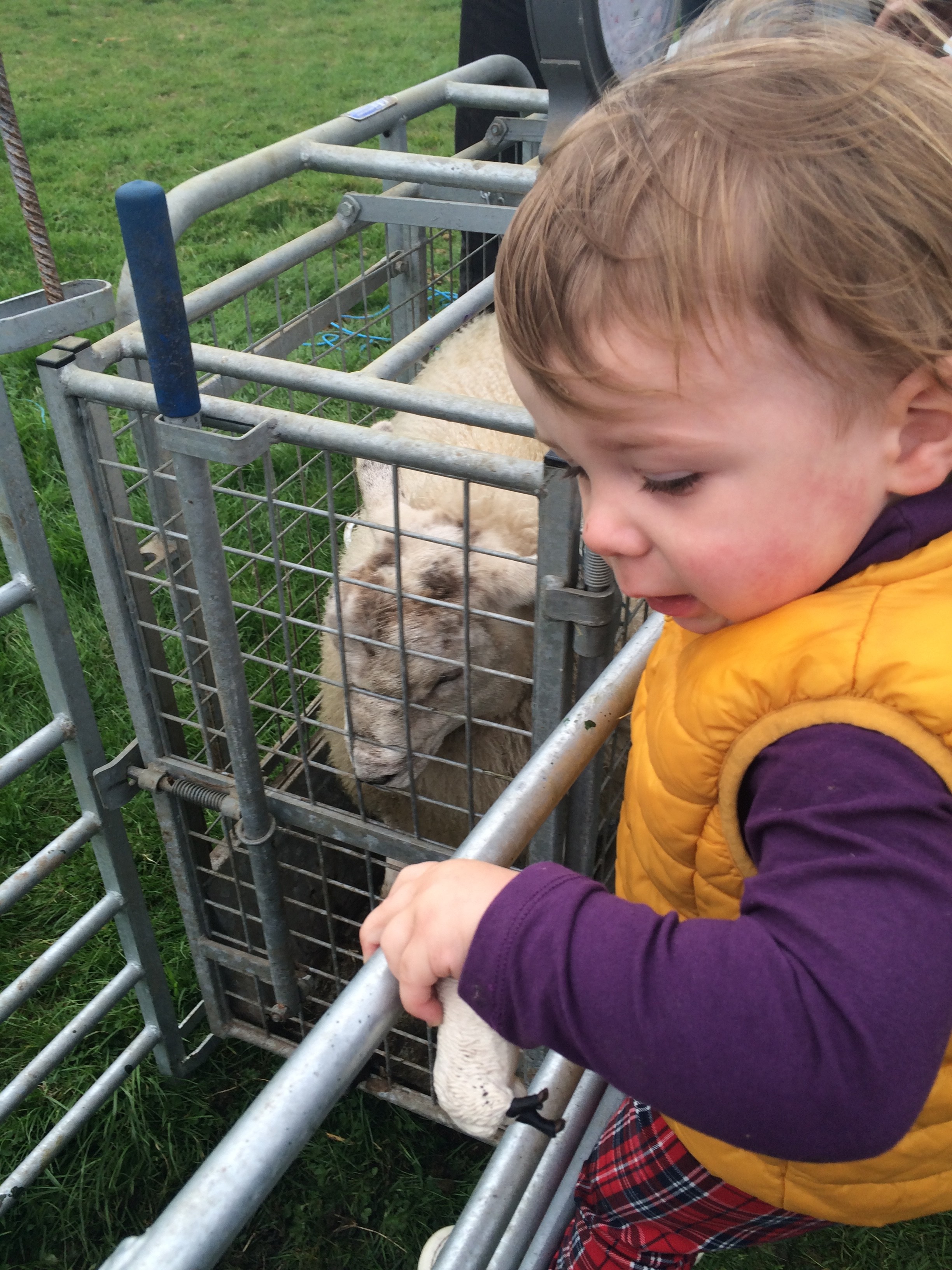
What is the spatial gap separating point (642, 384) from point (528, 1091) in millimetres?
1039

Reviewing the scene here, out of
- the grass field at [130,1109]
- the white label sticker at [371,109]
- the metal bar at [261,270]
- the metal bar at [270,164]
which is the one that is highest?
the white label sticker at [371,109]

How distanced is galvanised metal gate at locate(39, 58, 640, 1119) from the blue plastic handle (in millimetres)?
97

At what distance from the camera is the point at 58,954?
2061mm

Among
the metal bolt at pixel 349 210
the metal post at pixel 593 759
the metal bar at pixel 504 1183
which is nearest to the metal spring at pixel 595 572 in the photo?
the metal post at pixel 593 759

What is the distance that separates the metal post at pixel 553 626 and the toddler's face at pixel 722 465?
0.51 metres

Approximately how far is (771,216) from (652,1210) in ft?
4.07

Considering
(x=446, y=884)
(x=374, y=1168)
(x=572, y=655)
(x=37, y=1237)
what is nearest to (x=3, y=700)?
(x=37, y=1237)

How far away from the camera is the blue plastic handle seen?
3.58 feet

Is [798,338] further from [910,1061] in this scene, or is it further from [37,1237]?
[37,1237]

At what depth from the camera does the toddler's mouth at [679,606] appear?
914mm

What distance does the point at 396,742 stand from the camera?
212 centimetres

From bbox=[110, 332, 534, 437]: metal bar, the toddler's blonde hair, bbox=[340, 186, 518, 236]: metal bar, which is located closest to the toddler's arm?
the toddler's blonde hair

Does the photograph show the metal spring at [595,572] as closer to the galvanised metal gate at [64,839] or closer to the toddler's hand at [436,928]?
the toddler's hand at [436,928]

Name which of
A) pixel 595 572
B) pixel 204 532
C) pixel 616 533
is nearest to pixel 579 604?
pixel 595 572
